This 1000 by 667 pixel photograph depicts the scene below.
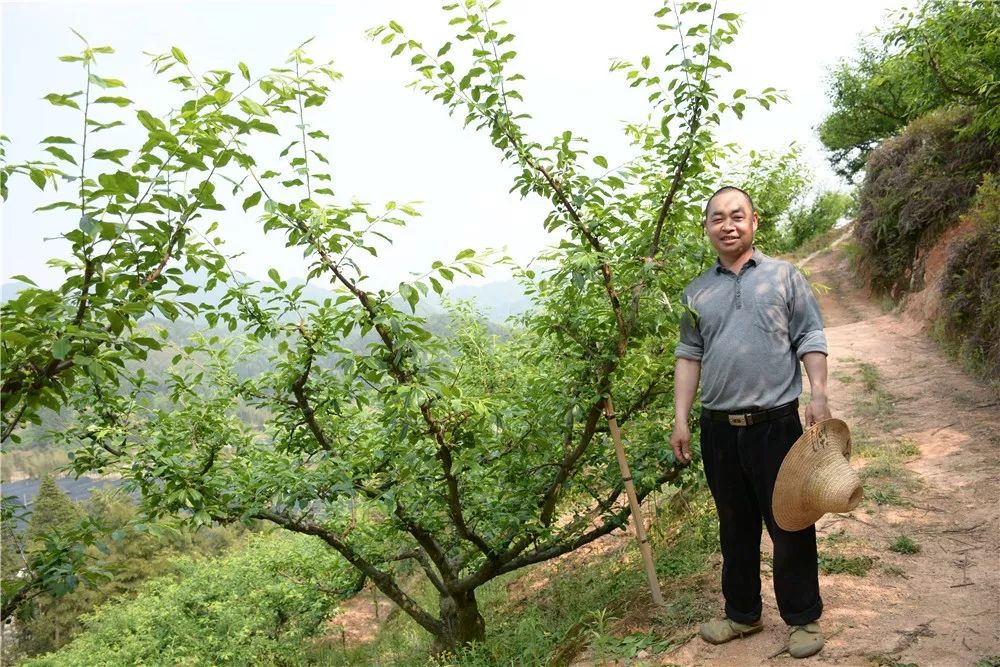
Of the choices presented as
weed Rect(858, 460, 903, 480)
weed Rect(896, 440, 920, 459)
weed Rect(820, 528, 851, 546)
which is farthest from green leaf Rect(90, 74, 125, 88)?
weed Rect(896, 440, 920, 459)

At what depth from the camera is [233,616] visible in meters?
12.3

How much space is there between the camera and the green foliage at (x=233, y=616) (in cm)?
1071

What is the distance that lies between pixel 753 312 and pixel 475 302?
278 inches

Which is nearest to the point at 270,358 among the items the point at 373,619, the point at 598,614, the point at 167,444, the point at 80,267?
the point at 167,444

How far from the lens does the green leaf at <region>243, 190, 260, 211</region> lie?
8.08 feet

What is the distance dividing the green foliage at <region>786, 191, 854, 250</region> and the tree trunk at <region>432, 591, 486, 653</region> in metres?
25.0

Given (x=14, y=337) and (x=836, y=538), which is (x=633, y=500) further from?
(x=14, y=337)

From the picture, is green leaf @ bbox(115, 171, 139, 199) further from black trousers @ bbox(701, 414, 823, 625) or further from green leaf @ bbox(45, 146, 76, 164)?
black trousers @ bbox(701, 414, 823, 625)

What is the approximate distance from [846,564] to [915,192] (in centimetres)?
1113

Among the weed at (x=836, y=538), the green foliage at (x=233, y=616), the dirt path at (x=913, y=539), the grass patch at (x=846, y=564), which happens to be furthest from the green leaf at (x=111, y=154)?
the green foliage at (x=233, y=616)

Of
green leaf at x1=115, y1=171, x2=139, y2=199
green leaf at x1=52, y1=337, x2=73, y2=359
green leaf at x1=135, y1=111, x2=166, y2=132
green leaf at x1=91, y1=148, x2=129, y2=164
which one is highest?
green leaf at x1=135, y1=111, x2=166, y2=132

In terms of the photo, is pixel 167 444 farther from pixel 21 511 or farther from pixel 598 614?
pixel 598 614

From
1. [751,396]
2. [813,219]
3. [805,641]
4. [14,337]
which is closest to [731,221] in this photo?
[751,396]

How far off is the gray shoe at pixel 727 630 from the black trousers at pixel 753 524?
0.03 metres
